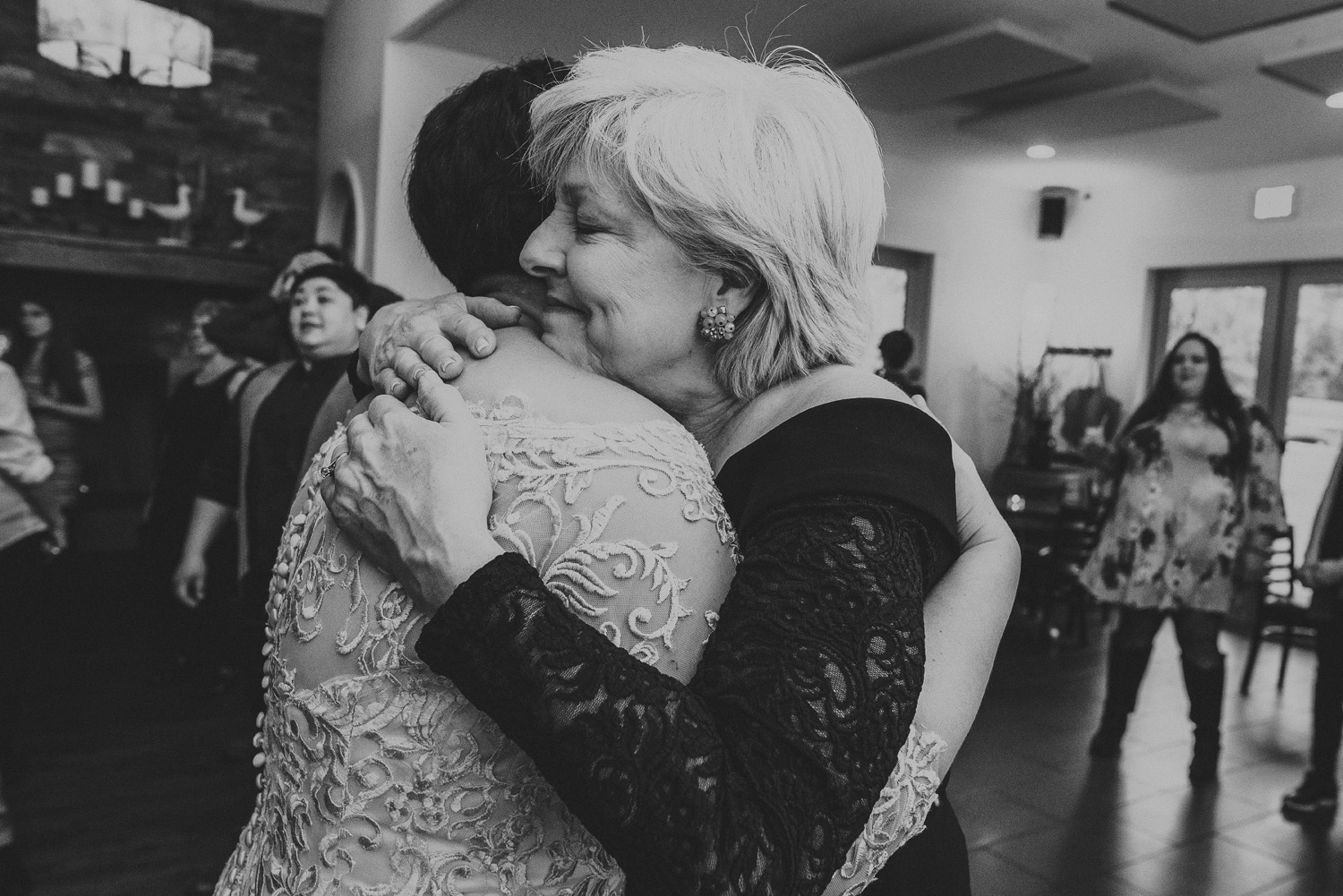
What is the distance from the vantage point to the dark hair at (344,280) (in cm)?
317

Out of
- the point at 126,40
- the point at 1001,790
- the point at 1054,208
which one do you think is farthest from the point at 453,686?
the point at 1054,208

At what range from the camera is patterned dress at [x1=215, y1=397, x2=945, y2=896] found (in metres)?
0.74

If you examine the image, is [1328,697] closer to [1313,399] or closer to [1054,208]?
[1313,399]

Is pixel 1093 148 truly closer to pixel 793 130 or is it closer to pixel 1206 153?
pixel 1206 153

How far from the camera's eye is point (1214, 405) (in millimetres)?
4223

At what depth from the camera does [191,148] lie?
656cm

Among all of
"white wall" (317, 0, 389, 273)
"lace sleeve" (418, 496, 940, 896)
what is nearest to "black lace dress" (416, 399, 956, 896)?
"lace sleeve" (418, 496, 940, 896)

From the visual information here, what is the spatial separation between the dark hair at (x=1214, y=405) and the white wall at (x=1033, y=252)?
125 inches

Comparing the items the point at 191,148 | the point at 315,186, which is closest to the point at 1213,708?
the point at 315,186

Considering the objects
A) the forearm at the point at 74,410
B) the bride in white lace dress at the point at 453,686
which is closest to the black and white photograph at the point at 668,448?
the bride in white lace dress at the point at 453,686

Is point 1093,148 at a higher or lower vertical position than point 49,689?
higher

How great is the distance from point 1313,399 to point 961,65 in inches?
155

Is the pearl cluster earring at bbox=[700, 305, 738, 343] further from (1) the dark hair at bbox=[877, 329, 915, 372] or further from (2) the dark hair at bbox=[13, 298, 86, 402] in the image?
(2) the dark hair at bbox=[13, 298, 86, 402]

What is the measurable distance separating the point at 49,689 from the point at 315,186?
12.3 feet
